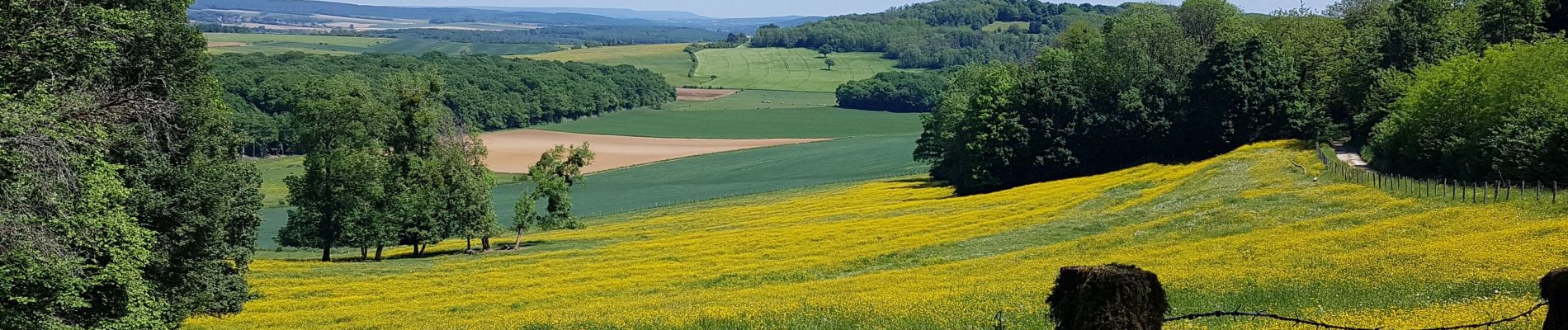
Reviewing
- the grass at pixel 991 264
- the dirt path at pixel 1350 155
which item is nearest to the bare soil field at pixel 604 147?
the grass at pixel 991 264

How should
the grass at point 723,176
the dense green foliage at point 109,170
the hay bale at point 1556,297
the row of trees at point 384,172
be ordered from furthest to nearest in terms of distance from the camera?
the grass at point 723,176 < the row of trees at point 384,172 < the dense green foliage at point 109,170 < the hay bale at point 1556,297

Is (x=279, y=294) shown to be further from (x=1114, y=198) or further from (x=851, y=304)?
(x=1114, y=198)

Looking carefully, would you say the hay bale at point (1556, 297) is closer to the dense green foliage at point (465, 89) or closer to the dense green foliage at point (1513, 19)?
the dense green foliage at point (1513, 19)

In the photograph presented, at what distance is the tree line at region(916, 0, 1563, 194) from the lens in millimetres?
73875

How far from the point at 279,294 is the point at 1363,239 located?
36.8 m

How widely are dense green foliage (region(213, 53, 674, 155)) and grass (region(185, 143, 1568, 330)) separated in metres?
83.2

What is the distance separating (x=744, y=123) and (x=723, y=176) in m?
61.8

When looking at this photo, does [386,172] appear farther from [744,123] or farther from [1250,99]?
[744,123]

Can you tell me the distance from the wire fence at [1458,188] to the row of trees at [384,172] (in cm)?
4146

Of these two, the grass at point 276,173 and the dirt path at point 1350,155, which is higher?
the dirt path at point 1350,155

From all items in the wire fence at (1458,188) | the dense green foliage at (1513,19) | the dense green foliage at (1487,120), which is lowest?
the wire fence at (1458,188)

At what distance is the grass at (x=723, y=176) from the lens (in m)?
90.9

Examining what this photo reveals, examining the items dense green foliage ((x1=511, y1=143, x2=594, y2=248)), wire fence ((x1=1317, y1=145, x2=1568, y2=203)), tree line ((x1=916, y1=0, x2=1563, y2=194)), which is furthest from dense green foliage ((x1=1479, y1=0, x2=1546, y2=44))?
dense green foliage ((x1=511, y1=143, x2=594, y2=248))

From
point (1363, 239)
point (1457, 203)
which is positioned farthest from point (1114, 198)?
point (1363, 239)
